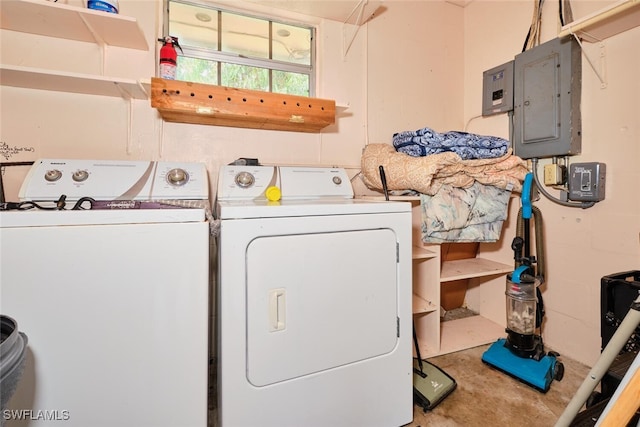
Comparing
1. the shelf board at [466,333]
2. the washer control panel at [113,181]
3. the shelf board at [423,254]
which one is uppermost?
the washer control panel at [113,181]

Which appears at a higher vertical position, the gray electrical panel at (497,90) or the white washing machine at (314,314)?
the gray electrical panel at (497,90)

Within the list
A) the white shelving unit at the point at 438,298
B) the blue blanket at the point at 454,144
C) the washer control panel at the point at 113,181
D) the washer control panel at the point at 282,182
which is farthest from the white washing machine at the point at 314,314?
the blue blanket at the point at 454,144

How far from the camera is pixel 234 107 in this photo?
161 centimetres

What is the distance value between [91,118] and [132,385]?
1407mm

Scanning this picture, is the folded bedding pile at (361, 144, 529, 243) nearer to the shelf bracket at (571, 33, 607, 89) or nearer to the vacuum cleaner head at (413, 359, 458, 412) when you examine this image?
the shelf bracket at (571, 33, 607, 89)

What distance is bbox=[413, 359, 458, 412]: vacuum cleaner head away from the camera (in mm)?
1387

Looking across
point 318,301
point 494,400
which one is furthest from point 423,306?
point 318,301

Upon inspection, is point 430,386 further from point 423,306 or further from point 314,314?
point 314,314

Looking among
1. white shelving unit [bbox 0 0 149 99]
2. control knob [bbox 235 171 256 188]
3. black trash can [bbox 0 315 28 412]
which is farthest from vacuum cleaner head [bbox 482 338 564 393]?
white shelving unit [bbox 0 0 149 99]

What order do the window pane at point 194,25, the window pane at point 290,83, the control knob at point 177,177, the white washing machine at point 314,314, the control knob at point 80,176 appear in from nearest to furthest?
the white washing machine at point 314,314 → the control knob at point 80,176 → the control knob at point 177,177 → the window pane at point 194,25 → the window pane at point 290,83

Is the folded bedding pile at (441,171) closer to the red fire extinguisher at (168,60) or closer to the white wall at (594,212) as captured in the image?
the white wall at (594,212)

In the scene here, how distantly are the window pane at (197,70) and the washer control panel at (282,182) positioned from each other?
27.0 inches

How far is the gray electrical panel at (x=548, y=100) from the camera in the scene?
1.69 meters

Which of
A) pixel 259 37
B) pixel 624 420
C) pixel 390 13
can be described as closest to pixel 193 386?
pixel 624 420
